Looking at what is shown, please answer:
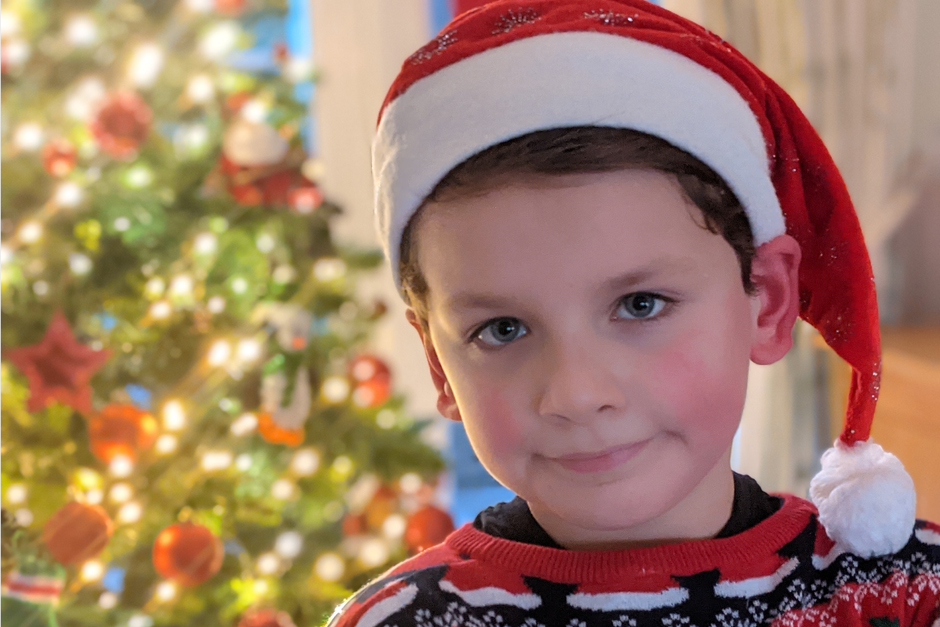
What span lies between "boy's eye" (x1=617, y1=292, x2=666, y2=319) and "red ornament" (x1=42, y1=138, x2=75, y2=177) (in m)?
1.28

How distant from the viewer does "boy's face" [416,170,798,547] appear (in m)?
0.70

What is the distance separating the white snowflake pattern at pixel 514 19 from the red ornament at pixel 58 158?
44.4 inches

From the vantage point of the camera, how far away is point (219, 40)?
5.91 ft

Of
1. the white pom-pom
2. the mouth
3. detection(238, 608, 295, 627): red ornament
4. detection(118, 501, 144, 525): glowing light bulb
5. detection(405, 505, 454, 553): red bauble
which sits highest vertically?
the mouth

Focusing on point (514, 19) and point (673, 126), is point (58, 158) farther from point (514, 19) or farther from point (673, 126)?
point (673, 126)

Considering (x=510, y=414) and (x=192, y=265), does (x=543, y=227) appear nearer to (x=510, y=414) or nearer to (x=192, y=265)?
(x=510, y=414)

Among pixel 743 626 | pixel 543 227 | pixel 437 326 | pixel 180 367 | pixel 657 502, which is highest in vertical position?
pixel 543 227

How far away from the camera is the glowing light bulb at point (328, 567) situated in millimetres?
1938

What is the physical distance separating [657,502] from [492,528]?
205mm

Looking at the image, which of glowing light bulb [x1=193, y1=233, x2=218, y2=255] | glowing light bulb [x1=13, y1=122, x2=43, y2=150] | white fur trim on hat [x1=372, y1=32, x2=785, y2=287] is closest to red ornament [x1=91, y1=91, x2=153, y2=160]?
glowing light bulb [x1=13, y1=122, x2=43, y2=150]

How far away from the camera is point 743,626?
751mm

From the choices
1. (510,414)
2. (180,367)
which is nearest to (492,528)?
(510,414)

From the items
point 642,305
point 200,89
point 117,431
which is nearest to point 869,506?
point 642,305

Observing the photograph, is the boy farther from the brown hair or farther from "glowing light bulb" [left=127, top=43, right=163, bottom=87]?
"glowing light bulb" [left=127, top=43, right=163, bottom=87]
